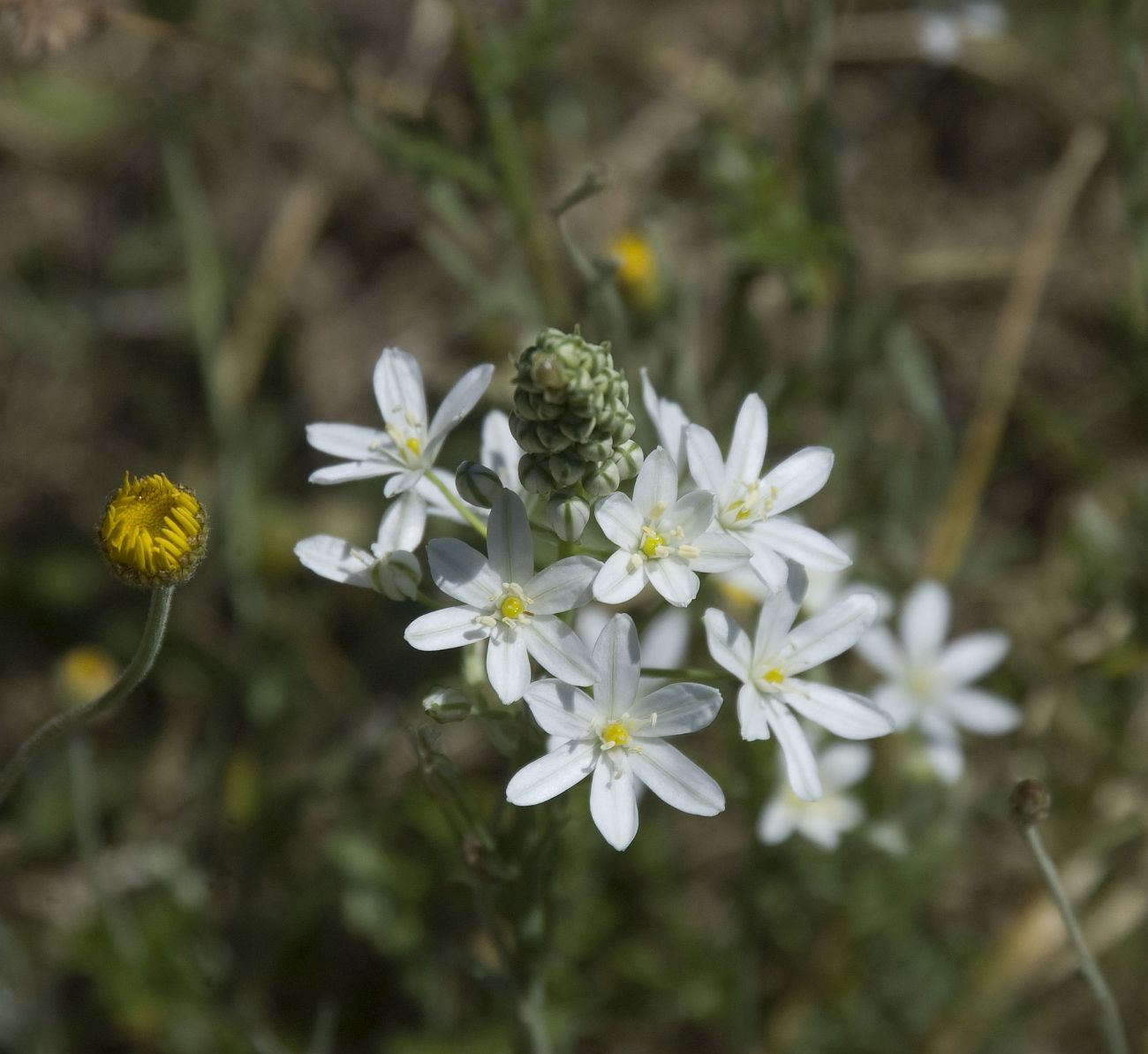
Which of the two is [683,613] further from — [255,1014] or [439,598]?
[255,1014]

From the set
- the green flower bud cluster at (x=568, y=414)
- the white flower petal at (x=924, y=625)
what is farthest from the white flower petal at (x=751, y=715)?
the white flower petal at (x=924, y=625)

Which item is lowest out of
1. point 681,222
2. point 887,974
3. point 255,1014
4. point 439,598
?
point 887,974

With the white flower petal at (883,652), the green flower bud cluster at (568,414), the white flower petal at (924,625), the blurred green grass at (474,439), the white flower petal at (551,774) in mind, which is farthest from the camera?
the blurred green grass at (474,439)

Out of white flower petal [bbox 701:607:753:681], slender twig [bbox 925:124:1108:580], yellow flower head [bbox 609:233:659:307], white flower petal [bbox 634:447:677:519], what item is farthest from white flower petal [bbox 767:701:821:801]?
slender twig [bbox 925:124:1108:580]

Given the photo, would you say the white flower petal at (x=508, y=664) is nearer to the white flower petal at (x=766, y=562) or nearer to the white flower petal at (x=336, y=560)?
the white flower petal at (x=336, y=560)

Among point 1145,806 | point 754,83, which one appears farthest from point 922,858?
point 754,83

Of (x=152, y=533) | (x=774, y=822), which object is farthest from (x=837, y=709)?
(x=152, y=533)
